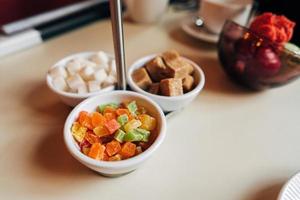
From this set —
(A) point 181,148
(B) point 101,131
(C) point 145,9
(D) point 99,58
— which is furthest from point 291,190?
(C) point 145,9

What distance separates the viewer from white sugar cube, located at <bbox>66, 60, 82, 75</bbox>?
520 mm

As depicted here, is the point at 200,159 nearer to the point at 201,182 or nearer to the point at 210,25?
the point at 201,182

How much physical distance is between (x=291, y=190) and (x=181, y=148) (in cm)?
16

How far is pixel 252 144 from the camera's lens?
0.47m

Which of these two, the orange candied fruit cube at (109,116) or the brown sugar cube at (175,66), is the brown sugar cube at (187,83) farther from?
the orange candied fruit cube at (109,116)

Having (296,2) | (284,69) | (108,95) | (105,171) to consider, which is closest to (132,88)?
(108,95)

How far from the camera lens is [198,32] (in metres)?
0.74

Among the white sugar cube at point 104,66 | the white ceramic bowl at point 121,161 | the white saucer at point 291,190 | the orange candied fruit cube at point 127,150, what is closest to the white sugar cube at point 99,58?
the white sugar cube at point 104,66

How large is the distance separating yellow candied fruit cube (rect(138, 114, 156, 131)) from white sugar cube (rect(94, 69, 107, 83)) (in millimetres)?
116

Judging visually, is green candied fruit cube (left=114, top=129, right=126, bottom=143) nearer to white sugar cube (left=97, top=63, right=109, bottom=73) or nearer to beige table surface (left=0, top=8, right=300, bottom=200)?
beige table surface (left=0, top=8, right=300, bottom=200)

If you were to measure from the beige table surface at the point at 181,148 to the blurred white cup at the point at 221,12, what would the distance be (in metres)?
0.12

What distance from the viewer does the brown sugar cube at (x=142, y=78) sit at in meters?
0.49

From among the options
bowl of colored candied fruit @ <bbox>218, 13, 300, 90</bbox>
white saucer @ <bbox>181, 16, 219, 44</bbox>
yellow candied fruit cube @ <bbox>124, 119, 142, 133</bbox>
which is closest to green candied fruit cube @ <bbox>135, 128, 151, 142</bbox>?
yellow candied fruit cube @ <bbox>124, 119, 142, 133</bbox>

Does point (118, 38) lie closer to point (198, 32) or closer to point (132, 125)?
point (132, 125)
